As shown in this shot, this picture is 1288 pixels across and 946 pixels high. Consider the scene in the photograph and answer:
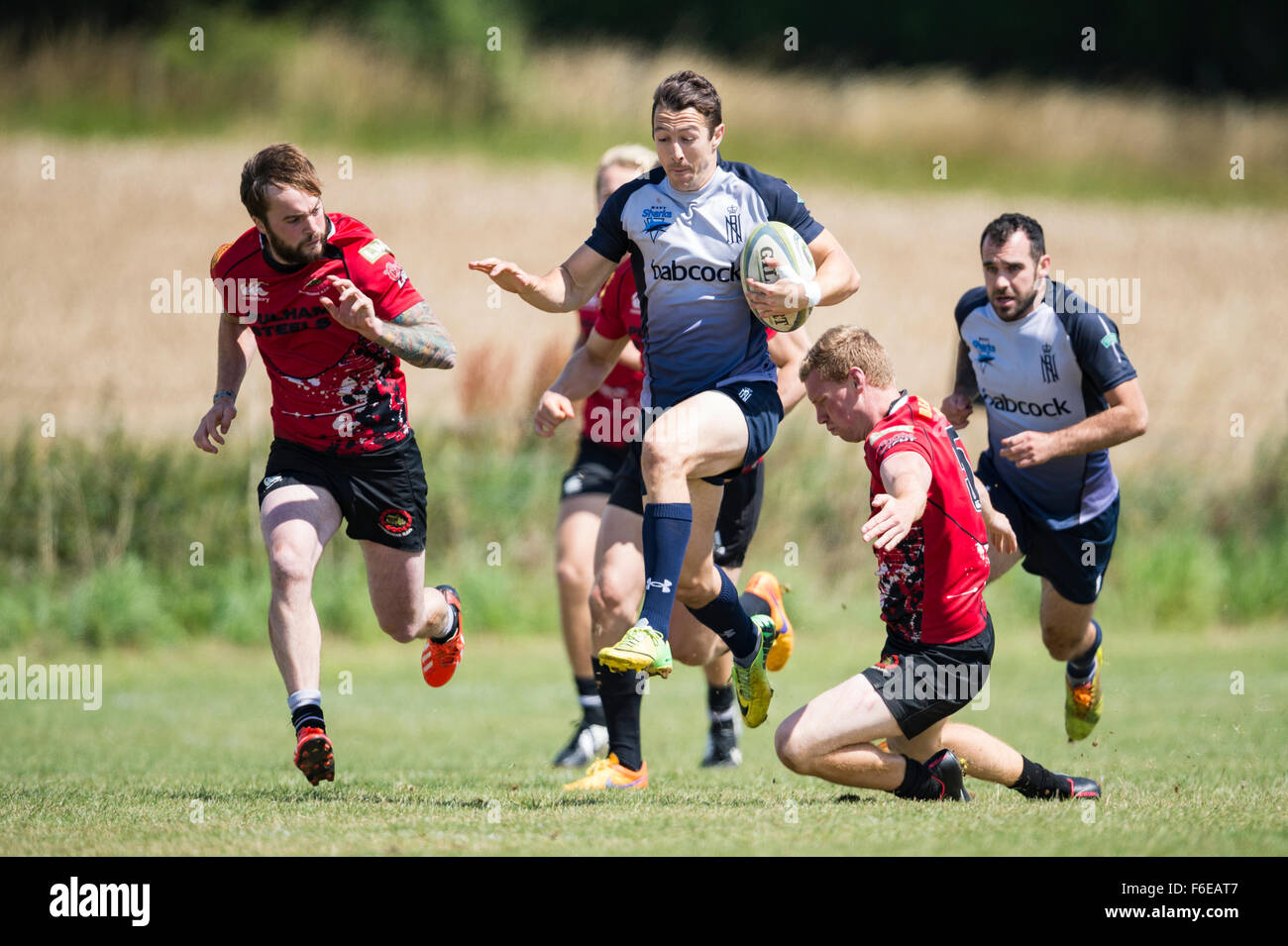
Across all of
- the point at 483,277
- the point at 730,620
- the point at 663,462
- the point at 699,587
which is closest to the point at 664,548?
the point at 663,462

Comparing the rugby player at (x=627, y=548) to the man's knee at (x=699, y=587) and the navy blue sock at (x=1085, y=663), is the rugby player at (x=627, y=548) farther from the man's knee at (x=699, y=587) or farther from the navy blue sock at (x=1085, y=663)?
the navy blue sock at (x=1085, y=663)

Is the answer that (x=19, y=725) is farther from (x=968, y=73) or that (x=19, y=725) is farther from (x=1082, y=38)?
(x=1082, y=38)

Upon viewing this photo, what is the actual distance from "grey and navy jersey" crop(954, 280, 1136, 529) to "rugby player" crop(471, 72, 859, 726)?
1.49m

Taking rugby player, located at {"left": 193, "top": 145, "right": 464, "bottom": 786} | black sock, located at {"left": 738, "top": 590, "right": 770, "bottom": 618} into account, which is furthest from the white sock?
black sock, located at {"left": 738, "top": 590, "right": 770, "bottom": 618}

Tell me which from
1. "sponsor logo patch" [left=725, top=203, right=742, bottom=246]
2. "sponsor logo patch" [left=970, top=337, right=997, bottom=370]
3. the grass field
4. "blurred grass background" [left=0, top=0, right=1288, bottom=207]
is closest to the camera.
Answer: the grass field

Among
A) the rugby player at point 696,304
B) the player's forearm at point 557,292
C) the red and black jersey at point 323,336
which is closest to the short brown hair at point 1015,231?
the rugby player at point 696,304

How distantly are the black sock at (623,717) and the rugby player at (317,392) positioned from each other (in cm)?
92

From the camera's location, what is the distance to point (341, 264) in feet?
20.3

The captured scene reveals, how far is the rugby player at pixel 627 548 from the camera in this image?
267 inches

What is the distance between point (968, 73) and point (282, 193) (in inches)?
1214

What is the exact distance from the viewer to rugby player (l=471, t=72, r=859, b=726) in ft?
19.1

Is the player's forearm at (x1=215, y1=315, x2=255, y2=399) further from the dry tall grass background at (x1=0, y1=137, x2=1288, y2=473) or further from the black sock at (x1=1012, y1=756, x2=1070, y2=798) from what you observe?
the dry tall grass background at (x1=0, y1=137, x2=1288, y2=473)
